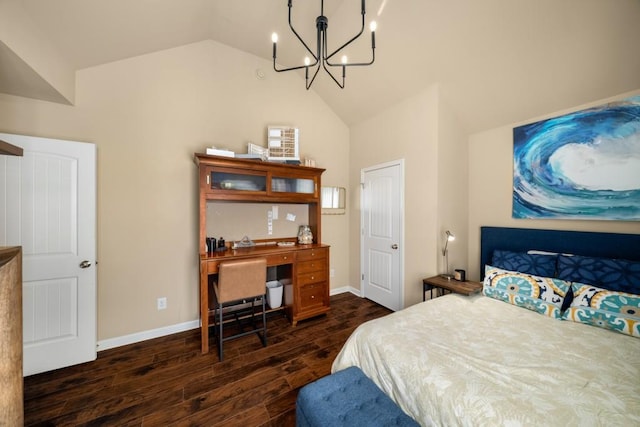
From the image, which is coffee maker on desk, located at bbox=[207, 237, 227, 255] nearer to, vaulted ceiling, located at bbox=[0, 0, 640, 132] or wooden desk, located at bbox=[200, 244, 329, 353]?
wooden desk, located at bbox=[200, 244, 329, 353]

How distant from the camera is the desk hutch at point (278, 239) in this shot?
7.96 ft

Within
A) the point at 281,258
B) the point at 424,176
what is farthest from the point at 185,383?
the point at 424,176

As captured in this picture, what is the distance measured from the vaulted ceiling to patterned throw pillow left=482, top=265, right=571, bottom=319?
65.3 inches

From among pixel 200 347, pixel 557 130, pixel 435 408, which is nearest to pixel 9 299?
pixel 435 408

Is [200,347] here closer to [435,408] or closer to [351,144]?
[435,408]

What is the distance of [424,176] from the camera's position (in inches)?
108

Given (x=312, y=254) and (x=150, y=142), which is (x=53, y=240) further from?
(x=312, y=254)

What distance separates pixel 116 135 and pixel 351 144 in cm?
307

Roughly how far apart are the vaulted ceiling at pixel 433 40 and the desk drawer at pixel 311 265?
93.4 inches

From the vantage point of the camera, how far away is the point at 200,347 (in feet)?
7.73

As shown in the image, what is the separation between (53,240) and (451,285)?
3.73m

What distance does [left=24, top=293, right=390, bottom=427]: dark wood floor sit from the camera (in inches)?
61.8

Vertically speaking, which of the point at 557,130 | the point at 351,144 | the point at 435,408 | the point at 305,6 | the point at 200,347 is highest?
the point at 305,6

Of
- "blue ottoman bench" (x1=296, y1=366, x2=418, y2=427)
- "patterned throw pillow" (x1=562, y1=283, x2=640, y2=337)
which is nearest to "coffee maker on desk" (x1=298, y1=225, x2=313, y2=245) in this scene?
"blue ottoman bench" (x1=296, y1=366, x2=418, y2=427)
